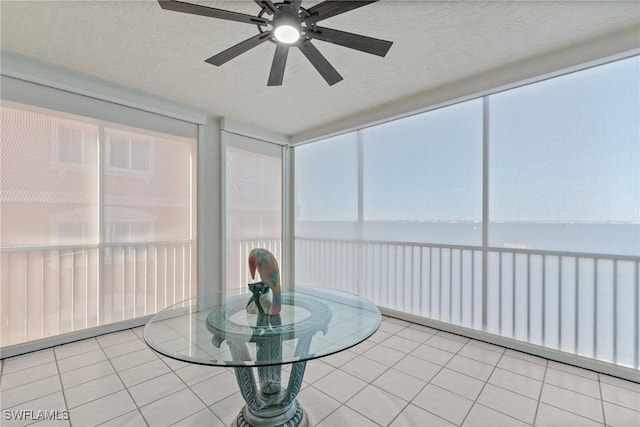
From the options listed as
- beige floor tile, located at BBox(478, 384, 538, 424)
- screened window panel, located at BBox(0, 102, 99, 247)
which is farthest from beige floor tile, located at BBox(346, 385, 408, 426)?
screened window panel, located at BBox(0, 102, 99, 247)

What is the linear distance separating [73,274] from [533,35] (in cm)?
445

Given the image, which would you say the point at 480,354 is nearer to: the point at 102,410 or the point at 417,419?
the point at 417,419

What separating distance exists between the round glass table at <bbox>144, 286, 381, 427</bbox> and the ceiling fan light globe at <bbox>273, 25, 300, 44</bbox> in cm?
162

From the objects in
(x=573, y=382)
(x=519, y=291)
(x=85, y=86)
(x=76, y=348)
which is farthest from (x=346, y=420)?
(x=85, y=86)

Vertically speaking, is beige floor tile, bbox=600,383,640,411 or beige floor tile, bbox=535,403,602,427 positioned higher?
beige floor tile, bbox=535,403,602,427

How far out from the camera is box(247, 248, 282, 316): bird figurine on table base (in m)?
1.74

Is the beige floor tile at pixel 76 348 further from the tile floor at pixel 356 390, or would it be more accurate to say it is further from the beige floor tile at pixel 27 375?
the beige floor tile at pixel 27 375

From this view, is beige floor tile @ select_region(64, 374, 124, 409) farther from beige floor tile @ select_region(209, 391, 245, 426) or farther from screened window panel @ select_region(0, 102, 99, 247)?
screened window panel @ select_region(0, 102, 99, 247)

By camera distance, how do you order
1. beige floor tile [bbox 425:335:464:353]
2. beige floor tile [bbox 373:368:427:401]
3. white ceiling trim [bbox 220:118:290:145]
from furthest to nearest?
white ceiling trim [bbox 220:118:290:145] → beige floor tile [bbox 425:335:464:353] → beige floor tile [bbox 373:368:427:401]

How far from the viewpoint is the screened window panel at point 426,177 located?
287 cm

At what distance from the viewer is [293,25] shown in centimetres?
146

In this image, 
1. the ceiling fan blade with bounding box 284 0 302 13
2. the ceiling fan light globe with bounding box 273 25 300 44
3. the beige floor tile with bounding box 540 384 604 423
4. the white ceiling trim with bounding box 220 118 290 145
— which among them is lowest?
the beige floor tile with bounding box 540 384 604 423

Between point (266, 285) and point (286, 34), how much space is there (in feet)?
4.81

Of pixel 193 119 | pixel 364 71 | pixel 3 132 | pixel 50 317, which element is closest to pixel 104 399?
pixel 50 317
